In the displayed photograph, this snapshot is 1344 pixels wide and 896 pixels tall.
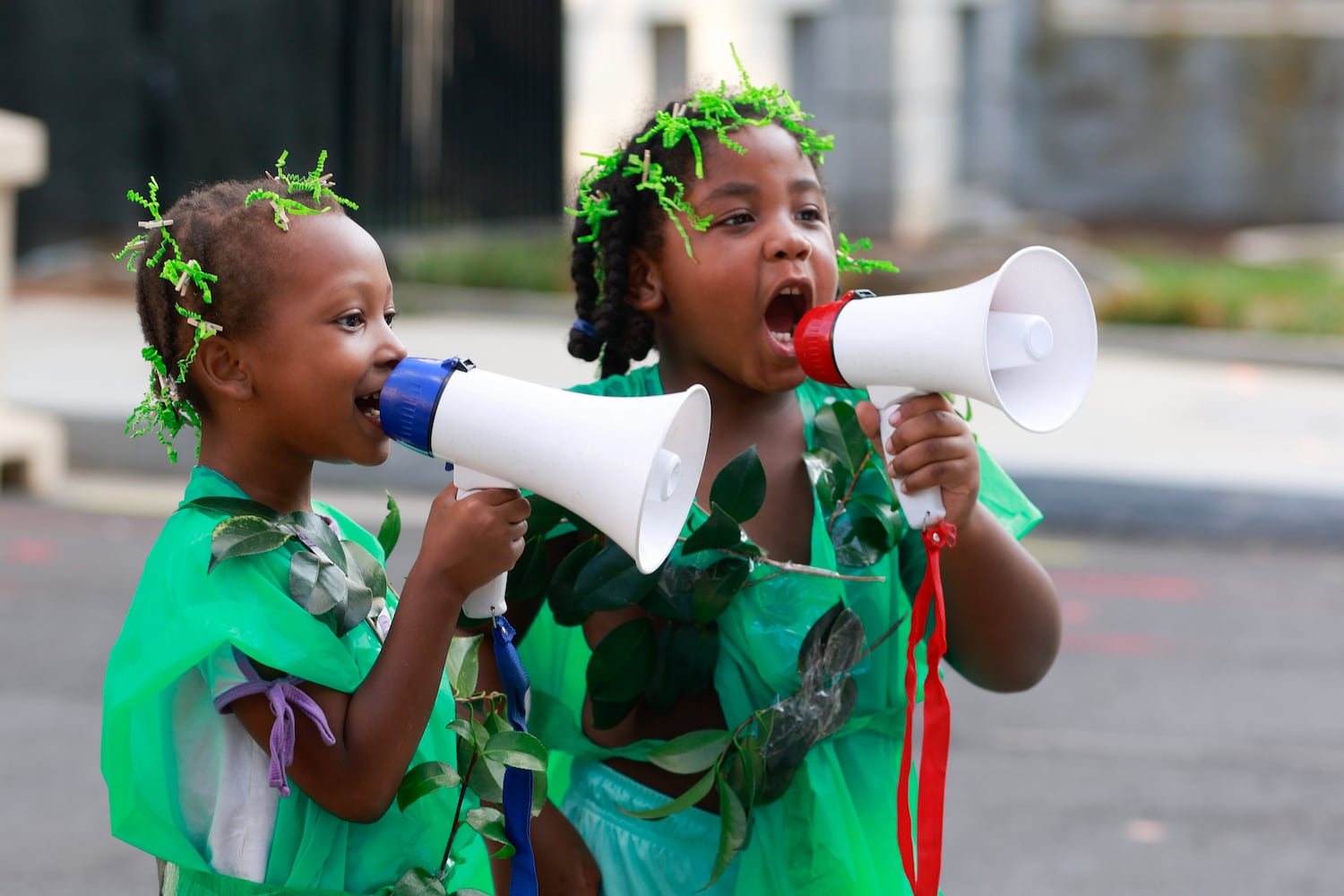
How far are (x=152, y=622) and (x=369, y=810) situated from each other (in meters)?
0.30

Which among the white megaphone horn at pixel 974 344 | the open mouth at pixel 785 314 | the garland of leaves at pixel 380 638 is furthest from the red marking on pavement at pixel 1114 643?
the garland of leaves at pixel 380 638

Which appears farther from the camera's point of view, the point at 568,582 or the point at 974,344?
the point at 568,582

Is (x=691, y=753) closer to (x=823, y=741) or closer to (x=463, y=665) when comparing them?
(x=823, y=741)

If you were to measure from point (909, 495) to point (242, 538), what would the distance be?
28.4 inches

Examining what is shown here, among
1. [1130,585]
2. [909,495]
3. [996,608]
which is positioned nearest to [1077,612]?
[1130,585]

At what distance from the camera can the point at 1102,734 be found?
5.18 metres

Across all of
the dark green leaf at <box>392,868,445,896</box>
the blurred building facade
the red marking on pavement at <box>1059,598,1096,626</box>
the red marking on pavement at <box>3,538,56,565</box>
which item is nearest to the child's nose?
the dark green leaf at <box>392,868,445,896</box>

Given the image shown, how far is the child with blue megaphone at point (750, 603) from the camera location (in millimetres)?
2139

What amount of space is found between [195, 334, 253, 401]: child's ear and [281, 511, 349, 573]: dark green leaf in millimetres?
149

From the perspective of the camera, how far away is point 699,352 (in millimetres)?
2262

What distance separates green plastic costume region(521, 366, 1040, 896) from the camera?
7.11ft

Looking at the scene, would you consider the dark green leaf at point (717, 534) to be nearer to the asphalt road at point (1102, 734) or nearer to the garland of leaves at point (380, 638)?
the garland of leaves at point (380, 638)

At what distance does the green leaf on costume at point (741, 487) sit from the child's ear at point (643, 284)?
307mm

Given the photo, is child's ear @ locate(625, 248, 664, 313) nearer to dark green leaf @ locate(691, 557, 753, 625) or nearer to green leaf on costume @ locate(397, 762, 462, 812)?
dark green leaf @ locate(691, 557, 753, 625)
